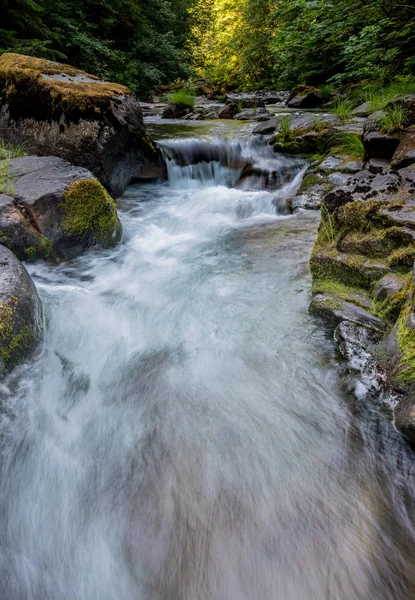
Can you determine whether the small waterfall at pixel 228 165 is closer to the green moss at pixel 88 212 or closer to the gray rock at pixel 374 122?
the gray rock at pixel 374 122

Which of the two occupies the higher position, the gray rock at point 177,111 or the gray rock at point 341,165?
the gray rock at point 177,111

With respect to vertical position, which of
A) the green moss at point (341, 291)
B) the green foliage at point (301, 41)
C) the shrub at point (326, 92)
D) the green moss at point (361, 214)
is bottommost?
the green moss at point (341, 291)

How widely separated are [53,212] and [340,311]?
316 cm

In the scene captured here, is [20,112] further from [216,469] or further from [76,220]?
[216,469]

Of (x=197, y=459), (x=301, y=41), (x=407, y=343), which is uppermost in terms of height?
(x=301, y=41)

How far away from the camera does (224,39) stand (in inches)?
832

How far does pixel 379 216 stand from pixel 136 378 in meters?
2.49

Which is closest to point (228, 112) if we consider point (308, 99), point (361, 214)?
point (308, 99)

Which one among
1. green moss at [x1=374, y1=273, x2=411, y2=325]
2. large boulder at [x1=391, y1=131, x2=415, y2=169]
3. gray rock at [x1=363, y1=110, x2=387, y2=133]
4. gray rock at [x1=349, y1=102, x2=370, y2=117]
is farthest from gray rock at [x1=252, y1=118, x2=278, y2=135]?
green moss at [x1=374, y1=273, x2=411, y2=325]

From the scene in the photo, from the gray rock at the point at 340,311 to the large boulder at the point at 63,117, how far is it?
13.4 feet

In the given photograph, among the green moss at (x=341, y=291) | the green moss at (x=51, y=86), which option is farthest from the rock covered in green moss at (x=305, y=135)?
the green moss at (x=341, y=291)

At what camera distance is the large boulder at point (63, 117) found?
5.14 m

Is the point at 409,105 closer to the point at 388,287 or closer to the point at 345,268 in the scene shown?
the point at 345,268

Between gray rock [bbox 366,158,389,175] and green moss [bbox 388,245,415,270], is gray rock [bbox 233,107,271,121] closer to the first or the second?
gray rock [bbox 366,158,389,175]
